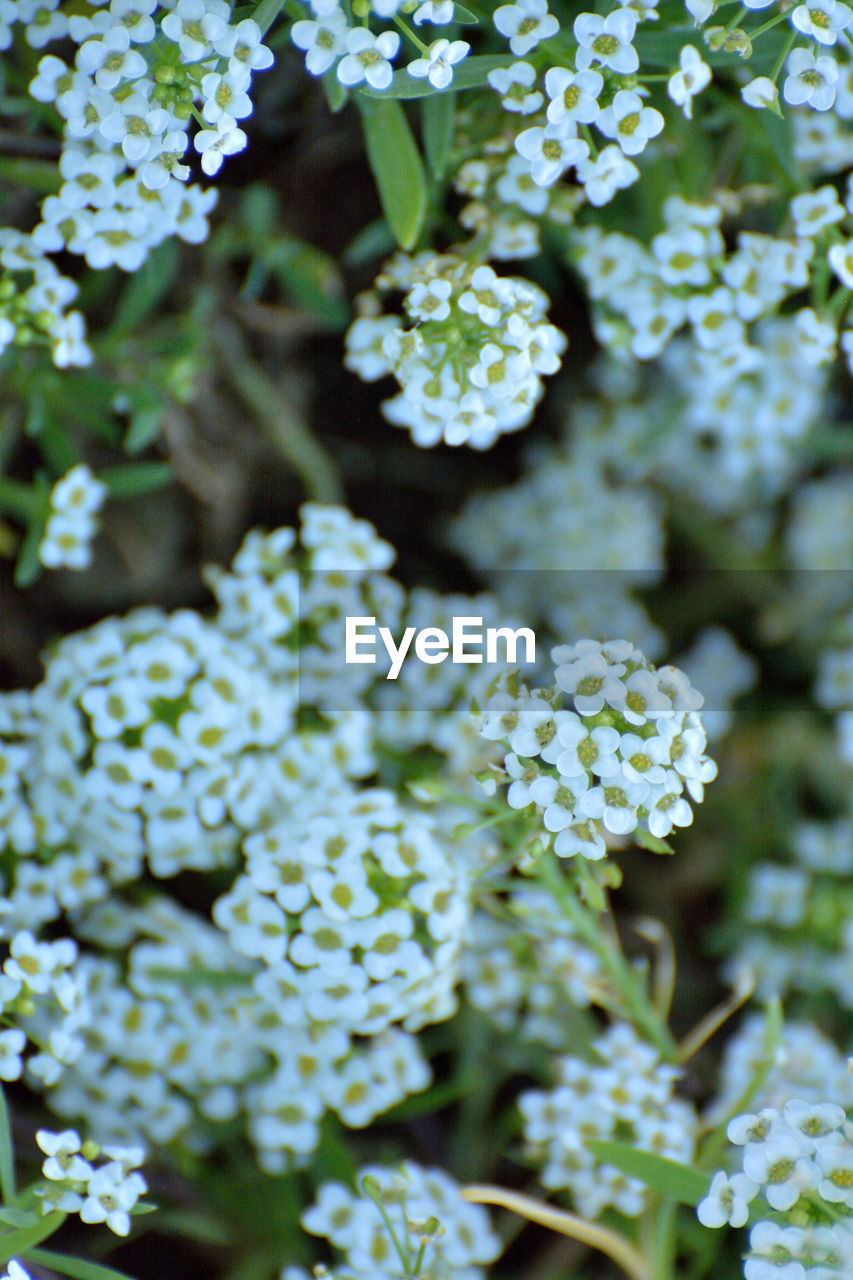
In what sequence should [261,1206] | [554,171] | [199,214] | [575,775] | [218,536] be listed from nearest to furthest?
[575,775] → [554,171] → [199,214] → [261,1206] → [218,536]

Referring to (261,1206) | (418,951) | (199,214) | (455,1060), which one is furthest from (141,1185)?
(199,214)

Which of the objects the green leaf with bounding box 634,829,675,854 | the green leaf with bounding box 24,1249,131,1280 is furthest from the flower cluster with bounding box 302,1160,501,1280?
the green leaf with bounding box 634,829,675,854

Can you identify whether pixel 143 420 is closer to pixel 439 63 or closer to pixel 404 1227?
pixel 439 63

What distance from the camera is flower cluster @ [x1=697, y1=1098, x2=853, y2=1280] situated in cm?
152

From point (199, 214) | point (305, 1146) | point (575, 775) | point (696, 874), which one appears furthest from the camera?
point (696, 874)

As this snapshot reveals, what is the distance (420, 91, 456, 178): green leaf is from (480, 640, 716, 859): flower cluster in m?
0.87

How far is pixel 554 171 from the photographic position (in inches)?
66.7

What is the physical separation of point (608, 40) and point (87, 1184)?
1830 mm

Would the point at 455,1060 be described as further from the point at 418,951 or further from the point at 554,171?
the point at 554,171

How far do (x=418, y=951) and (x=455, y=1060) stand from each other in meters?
0.99

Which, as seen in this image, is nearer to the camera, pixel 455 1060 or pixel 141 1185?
pixel 141 1185

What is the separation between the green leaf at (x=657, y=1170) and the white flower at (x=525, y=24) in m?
1.66

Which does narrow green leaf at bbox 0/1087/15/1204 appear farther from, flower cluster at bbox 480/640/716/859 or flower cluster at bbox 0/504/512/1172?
flower cluster at bbox 480/640/716/859

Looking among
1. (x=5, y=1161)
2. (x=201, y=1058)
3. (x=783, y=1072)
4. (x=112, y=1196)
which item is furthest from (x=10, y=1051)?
(x=783, y=1072)
